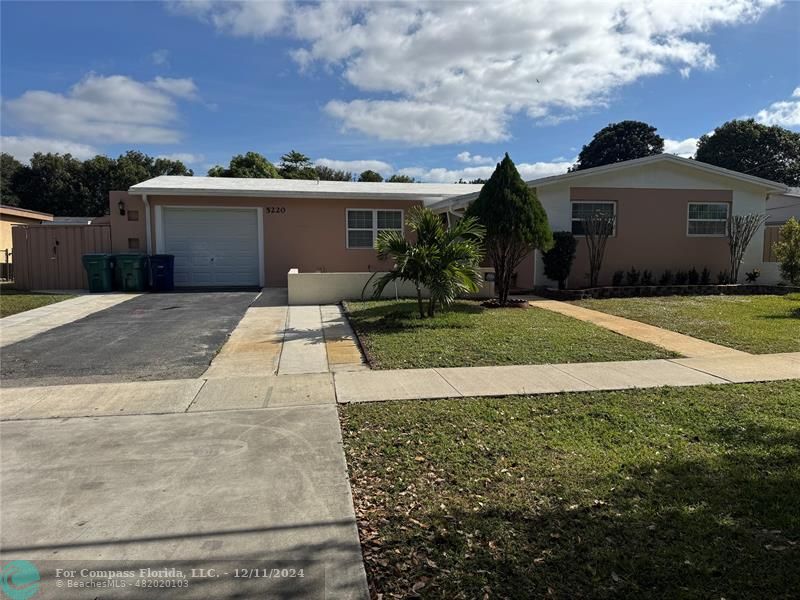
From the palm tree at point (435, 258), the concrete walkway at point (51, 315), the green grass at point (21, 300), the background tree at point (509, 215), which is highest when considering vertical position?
the background tree at point (509, 215)

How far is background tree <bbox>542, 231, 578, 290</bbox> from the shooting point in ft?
47.5

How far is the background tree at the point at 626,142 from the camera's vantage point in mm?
51625

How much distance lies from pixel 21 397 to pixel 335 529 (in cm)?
443

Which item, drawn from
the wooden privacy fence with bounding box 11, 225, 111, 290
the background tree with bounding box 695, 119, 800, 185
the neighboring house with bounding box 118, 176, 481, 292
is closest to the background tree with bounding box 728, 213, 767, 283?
the neighboring house with bounding box 118, 176, 481, 292

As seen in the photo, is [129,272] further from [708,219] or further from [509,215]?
[708,219]

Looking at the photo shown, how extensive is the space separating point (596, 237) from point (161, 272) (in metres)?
12.9

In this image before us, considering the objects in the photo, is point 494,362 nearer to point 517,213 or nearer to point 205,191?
point 517,213

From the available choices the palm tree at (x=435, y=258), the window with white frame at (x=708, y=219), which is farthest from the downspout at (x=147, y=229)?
the window with white frame at (x=708, y=219)

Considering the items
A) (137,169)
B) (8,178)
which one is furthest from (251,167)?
(8,178)

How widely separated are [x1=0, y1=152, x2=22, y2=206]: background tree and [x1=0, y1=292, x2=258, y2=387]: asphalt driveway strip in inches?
1665

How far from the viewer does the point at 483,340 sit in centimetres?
840

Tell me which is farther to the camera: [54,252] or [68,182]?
[68,182]

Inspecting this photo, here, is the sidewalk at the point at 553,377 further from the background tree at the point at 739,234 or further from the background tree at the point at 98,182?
the background tree at the point at 98,182

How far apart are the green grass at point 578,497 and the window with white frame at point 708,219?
12500mm
